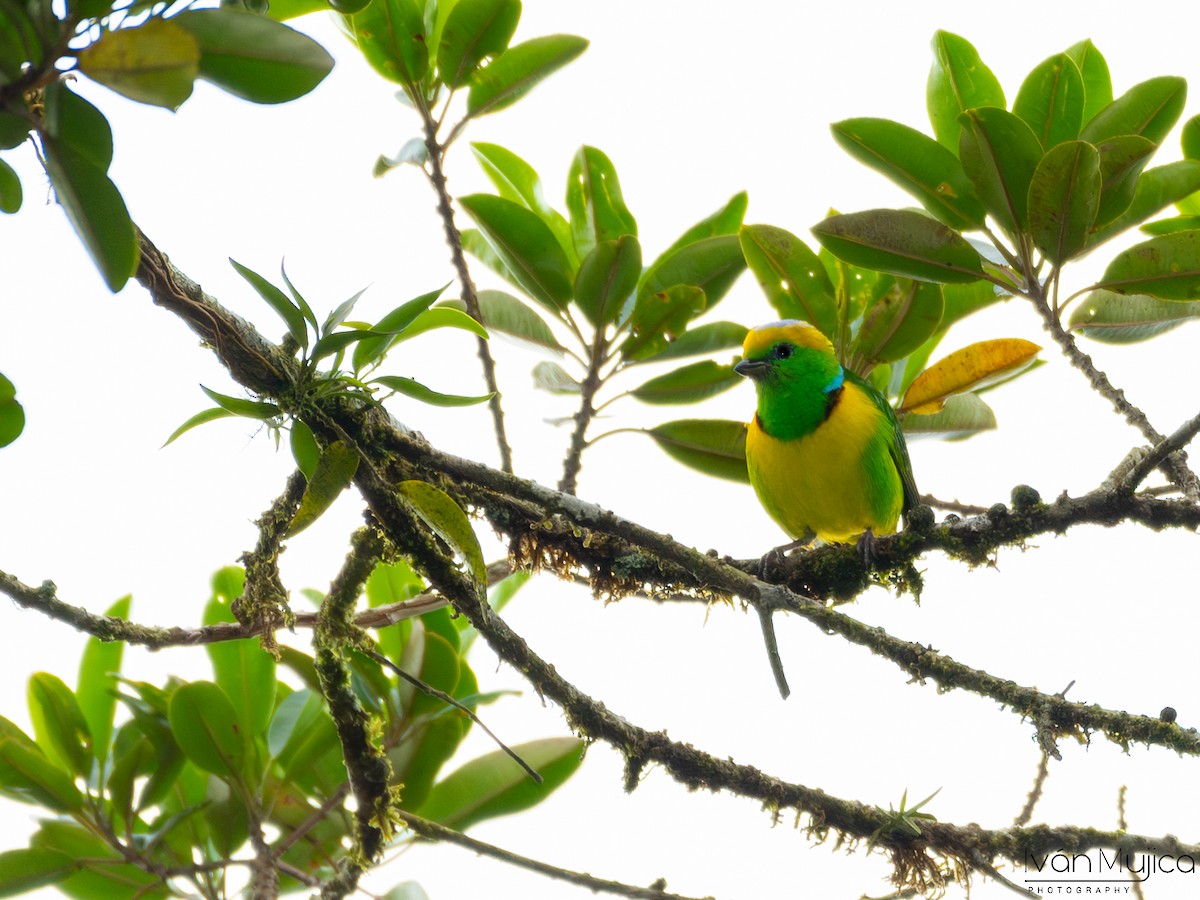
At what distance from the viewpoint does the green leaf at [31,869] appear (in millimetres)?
2785

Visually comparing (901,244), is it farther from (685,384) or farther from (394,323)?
(394,323)

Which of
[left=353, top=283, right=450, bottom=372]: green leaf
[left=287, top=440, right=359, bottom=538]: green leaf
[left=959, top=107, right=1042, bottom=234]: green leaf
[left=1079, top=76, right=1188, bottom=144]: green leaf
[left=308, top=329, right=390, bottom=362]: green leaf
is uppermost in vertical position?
[left=1079, top=76, right=1188, bottom=144]: green leaf

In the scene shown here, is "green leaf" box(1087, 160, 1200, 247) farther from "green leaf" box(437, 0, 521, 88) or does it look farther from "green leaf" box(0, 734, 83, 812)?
"green leaf" box(0, 734, 83, 812)

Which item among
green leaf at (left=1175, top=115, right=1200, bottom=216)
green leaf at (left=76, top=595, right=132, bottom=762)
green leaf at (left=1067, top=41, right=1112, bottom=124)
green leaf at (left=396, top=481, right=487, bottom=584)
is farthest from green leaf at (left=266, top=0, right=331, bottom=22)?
green leaf at (left=1175, top=115, right=1200, bottom=216)

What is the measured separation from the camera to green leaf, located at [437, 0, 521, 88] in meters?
2.88

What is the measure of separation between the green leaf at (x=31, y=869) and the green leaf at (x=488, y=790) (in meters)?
0.95

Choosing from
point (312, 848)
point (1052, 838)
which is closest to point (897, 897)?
point (1052, 838)

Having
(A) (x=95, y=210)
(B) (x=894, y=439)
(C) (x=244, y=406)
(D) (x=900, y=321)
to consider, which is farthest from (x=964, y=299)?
(A) (x=95, y=210)

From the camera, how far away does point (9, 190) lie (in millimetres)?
1564

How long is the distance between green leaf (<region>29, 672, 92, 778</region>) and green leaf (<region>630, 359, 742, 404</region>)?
1806mm

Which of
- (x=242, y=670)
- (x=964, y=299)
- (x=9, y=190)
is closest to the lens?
(x=9, y=190)

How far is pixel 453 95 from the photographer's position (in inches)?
120

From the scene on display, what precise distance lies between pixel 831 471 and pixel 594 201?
1171 mm

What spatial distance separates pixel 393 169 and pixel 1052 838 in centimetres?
220
